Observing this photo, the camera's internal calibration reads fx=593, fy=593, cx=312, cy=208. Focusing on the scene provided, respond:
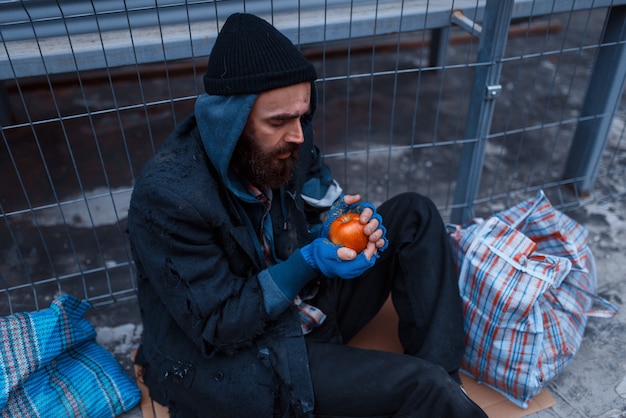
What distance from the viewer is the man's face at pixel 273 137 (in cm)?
176

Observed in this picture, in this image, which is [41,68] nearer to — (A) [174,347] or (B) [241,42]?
(B) [241,42]

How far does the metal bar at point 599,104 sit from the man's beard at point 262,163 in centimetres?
174

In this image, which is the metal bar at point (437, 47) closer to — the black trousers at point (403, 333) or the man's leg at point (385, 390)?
the black trousers at point (403, 333)

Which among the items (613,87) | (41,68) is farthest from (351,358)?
(613,87)

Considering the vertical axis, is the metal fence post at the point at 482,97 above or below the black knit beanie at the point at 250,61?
below

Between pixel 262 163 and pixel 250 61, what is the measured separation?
1.08 feet

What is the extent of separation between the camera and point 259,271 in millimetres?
1989

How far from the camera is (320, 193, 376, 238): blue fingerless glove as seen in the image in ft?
6.95

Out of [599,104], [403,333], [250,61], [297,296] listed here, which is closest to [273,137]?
[250,61]

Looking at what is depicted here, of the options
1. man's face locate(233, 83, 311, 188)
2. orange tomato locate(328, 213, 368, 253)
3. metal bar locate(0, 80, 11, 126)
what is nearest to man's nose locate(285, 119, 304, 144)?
man's face locate(233, 83, 311, 188)

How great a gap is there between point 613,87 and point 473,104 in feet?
2.72

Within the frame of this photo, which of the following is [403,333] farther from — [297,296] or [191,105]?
[191,105]

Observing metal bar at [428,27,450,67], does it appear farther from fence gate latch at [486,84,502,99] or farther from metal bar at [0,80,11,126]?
metal bar at [0,80,11,126]

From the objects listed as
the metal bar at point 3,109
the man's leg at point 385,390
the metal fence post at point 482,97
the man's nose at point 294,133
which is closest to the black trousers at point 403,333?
the man's leg at point 385,390
